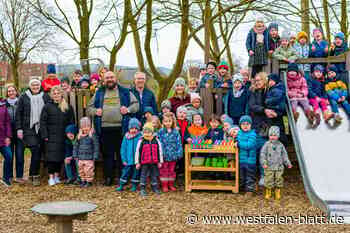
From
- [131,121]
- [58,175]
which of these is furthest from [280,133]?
[58,175]

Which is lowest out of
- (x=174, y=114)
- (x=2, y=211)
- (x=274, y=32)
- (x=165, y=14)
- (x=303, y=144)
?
(x=2, y=211)

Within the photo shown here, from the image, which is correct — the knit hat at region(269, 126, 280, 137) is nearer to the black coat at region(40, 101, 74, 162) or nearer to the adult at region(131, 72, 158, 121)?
the adult at region(131, 72, 158, 121)

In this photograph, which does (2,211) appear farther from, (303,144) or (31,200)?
(303,144)

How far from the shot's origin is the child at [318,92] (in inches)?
320

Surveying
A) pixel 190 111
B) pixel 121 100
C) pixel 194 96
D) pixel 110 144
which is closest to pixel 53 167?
pixel 110 144

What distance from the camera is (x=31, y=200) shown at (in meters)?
6.98

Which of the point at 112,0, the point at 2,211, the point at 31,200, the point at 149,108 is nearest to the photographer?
the point at 2,211

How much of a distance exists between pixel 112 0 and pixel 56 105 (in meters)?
5.02

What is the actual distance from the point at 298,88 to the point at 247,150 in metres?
1.94

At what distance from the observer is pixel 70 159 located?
789 cm

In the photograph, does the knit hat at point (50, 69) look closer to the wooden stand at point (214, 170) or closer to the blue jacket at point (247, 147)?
the wooden stand at point (214, 170)

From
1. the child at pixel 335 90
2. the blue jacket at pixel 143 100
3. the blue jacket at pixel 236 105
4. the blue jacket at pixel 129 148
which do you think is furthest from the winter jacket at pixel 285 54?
the blue jacket at pixel 129 148

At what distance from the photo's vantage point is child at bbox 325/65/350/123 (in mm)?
8438

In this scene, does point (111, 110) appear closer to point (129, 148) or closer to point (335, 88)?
point (129, 148)
